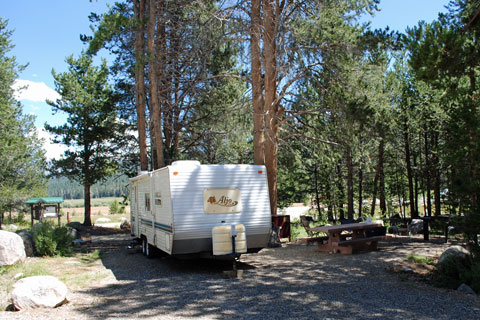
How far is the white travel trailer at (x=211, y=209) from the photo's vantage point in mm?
8273

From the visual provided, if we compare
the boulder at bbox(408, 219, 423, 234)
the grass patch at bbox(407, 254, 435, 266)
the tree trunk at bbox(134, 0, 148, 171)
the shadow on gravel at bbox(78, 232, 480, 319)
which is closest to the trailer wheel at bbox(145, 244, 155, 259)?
the shadow on gravel at bbox(78, 232, 480, 319)

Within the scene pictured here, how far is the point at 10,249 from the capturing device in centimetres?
943

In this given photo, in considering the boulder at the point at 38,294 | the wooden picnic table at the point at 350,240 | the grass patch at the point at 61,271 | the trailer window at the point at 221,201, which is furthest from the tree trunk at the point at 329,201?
the boulder at the point at 38,294

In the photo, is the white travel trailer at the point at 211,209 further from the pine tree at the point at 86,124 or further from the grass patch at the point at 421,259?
the pine tree at the point at 86,124

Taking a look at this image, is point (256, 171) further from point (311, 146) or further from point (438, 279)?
point (311, 146)

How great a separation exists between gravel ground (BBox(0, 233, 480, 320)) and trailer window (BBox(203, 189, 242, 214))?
4.33ft

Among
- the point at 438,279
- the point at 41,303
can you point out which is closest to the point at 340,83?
the point at 438,279

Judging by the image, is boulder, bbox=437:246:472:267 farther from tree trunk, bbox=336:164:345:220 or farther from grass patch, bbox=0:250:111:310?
tree trunk, bbox=336:164:345:220

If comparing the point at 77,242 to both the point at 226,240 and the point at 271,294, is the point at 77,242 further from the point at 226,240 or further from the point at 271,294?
the point at 271,294

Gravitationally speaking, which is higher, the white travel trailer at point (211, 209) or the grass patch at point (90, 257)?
the white travel trailer at point (211, 209)

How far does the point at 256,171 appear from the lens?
360 inches

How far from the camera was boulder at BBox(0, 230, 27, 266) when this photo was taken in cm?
927

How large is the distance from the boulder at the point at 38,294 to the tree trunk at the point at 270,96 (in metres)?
7.50

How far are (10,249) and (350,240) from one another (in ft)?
27.2
